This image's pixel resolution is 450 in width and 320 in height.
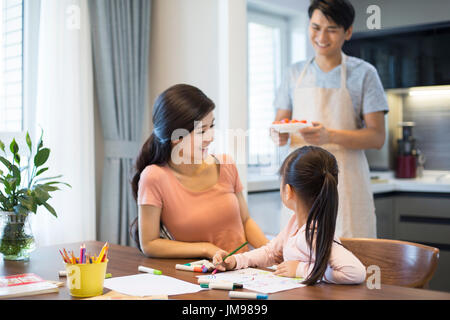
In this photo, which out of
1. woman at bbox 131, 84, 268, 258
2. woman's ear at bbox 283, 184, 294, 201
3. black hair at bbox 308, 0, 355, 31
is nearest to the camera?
woman's ear at bbox 283, 184, 294, 201

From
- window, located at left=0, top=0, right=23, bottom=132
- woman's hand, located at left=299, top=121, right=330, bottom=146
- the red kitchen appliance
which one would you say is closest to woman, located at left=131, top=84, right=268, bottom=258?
woman's hand, located at left=299, top=121, right=330, bottom=146

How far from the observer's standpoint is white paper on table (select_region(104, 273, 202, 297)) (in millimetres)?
1157

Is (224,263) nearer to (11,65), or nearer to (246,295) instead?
(246,295)

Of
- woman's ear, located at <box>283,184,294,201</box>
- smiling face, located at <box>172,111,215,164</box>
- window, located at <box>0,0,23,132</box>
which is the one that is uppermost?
window, located at <box>0,0,23,132</box>

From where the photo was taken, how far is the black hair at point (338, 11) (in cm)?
228

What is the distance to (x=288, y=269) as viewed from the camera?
1304 millimetres

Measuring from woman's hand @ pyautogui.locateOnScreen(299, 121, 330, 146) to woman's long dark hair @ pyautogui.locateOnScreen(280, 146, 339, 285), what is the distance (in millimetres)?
883

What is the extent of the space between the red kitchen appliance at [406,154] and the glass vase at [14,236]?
279 cm

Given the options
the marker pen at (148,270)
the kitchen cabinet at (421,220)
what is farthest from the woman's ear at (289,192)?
the kitchen cabinet at (421,220)

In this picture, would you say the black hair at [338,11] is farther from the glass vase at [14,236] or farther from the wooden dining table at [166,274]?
the glass vase at [14,236]

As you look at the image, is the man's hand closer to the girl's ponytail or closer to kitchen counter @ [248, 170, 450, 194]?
kitchen counter @ [248, 170, 450, 194]

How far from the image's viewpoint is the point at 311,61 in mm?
2498

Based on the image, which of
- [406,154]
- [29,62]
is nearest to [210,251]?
[29,62]

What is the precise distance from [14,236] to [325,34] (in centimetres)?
156
